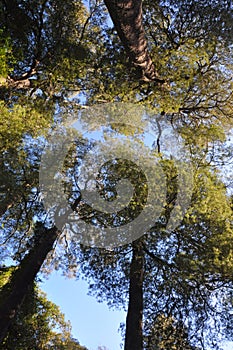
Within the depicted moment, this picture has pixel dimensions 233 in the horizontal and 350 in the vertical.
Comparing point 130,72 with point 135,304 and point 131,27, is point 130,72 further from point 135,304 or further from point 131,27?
point 135,304

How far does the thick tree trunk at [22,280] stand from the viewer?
7676mm

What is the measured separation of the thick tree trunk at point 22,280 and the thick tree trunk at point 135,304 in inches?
103

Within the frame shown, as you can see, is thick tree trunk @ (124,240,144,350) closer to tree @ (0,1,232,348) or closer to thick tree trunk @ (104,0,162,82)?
tree @ (0,1,232,348)

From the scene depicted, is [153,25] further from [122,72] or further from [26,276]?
[26,276]

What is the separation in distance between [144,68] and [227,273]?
4796mm

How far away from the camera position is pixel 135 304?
26.1ft

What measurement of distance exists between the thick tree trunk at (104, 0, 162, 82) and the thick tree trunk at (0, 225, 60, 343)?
5.73m

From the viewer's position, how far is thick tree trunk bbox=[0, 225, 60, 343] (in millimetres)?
7676

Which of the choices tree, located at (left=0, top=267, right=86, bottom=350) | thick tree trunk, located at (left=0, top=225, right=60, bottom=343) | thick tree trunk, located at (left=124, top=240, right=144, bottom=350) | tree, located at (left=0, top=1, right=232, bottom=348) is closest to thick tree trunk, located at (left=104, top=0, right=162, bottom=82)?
tree, located at (left=0, top=1, right=232, bottom=348)

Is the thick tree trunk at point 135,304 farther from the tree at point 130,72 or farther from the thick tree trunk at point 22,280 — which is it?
the thick tree trunk at point 22,280

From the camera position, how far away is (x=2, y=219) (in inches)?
404

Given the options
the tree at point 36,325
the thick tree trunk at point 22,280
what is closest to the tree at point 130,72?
the thick tree trunk at point 22,280

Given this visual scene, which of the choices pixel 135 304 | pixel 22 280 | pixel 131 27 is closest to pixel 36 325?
pixel 22 280

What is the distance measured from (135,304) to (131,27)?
633 cm
